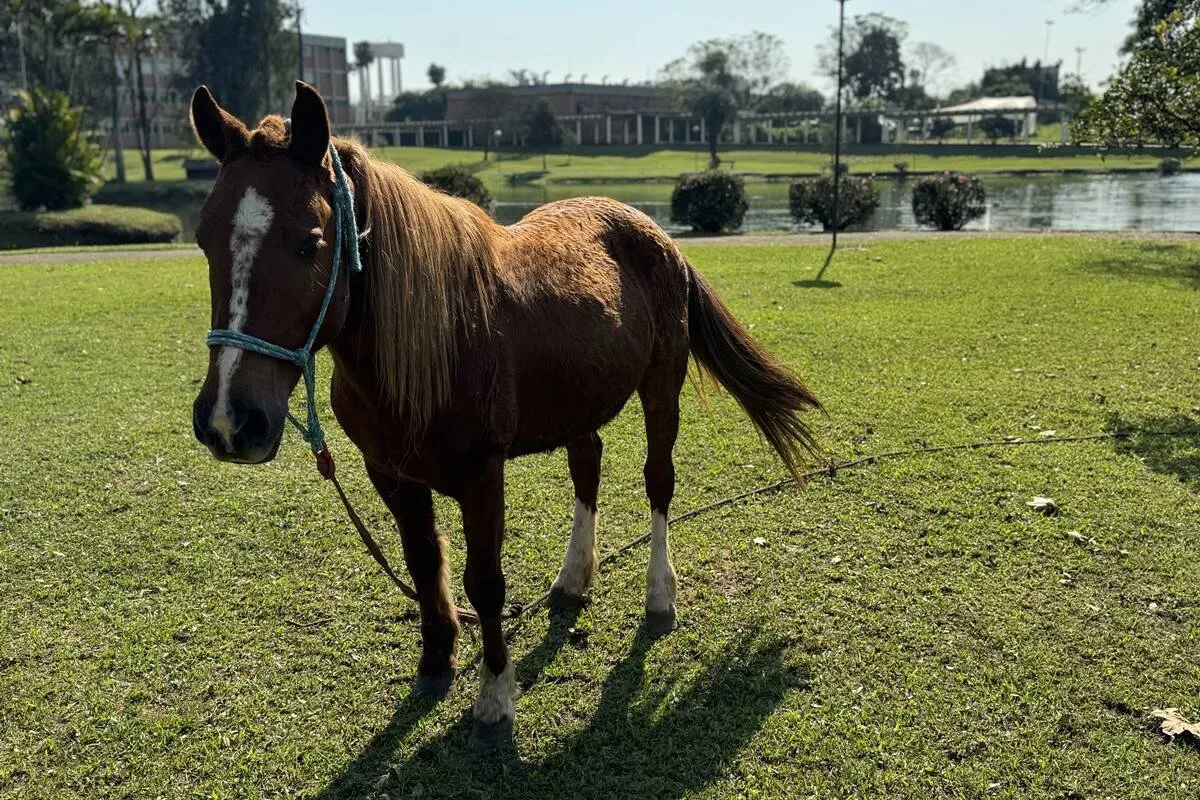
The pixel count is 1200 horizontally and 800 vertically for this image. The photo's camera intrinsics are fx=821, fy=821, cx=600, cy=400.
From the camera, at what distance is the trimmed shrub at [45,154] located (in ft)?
81.9

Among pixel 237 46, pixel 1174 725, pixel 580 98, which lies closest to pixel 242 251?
pixel 1174 725

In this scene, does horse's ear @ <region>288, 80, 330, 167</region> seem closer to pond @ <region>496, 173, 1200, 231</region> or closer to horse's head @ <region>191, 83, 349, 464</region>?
horse's head @ <region>191, 83, 349, 464</region>

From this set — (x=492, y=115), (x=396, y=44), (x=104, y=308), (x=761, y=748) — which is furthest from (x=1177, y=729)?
(x=396, y=44)

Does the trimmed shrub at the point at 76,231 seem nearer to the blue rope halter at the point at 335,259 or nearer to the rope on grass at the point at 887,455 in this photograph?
the rope on grass at the point at 887,455

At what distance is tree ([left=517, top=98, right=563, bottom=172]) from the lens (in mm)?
75312

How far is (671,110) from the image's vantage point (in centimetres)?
9400

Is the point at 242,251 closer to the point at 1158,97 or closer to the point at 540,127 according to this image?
the point at 1158,97

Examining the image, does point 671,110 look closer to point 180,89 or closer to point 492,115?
point 492,115

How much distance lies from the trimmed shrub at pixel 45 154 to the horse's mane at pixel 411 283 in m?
28.6

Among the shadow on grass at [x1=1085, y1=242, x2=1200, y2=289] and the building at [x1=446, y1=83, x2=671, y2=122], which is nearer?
the shadow on grass at [x1=1085, y1=242, x2=1200, y2=289]

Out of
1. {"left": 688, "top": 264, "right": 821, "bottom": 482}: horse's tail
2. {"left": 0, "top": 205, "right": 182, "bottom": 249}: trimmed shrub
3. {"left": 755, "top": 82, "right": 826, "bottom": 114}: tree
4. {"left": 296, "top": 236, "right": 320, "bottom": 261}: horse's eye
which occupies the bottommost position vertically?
{"left": 688, "top": 264, "right": 821, "bottom": 482}: horse's tail

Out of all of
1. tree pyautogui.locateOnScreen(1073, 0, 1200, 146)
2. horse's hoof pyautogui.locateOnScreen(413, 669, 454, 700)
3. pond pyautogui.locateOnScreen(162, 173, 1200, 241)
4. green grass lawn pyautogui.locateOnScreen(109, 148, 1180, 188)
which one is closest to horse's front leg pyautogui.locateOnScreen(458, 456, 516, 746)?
horse's hoof pyautogui.locateOnScreen(413, 669, 454, 700)

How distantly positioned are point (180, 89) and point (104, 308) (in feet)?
181

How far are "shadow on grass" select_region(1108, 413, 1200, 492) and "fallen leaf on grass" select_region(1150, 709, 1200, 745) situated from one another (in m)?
2.47
